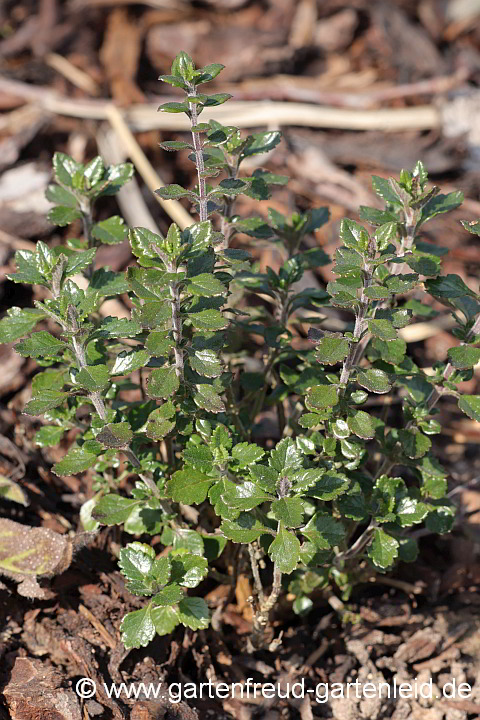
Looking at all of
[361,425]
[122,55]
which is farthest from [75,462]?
[122,55]

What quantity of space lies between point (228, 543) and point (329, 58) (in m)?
5.08

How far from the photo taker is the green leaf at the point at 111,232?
253 cm

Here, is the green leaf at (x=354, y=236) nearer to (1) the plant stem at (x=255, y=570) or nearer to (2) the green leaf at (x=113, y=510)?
(1) the plant stem at (x=255, y=570)

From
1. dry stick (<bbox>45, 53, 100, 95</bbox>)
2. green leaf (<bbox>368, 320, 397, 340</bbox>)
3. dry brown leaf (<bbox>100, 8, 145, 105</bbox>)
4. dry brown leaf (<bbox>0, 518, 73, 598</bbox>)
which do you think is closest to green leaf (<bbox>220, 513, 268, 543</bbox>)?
green leaf (<bbox>368, 320, 397, 340</bbox>)

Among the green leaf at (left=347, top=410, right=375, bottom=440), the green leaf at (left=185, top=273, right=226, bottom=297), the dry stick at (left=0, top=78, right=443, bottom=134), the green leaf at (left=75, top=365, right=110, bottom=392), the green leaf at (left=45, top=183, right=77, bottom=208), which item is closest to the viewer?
the green leaf at (left=185, top=273, right=226, bottom=297)

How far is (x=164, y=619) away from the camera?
229cm

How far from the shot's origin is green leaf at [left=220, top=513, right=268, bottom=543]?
2.18 m

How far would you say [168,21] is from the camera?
632cm

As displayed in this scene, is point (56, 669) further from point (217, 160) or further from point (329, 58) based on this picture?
point (329, 58)

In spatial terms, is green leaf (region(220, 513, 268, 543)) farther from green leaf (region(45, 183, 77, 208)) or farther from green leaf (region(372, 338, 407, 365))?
green leaf (region(45, 183, 77, 208))

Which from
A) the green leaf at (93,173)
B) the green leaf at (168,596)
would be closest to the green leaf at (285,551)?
the green leaf at (168,596)

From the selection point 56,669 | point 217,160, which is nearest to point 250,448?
point 217,160

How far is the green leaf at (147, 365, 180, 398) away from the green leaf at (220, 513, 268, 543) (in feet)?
1.49

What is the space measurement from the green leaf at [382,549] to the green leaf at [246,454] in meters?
0.53
